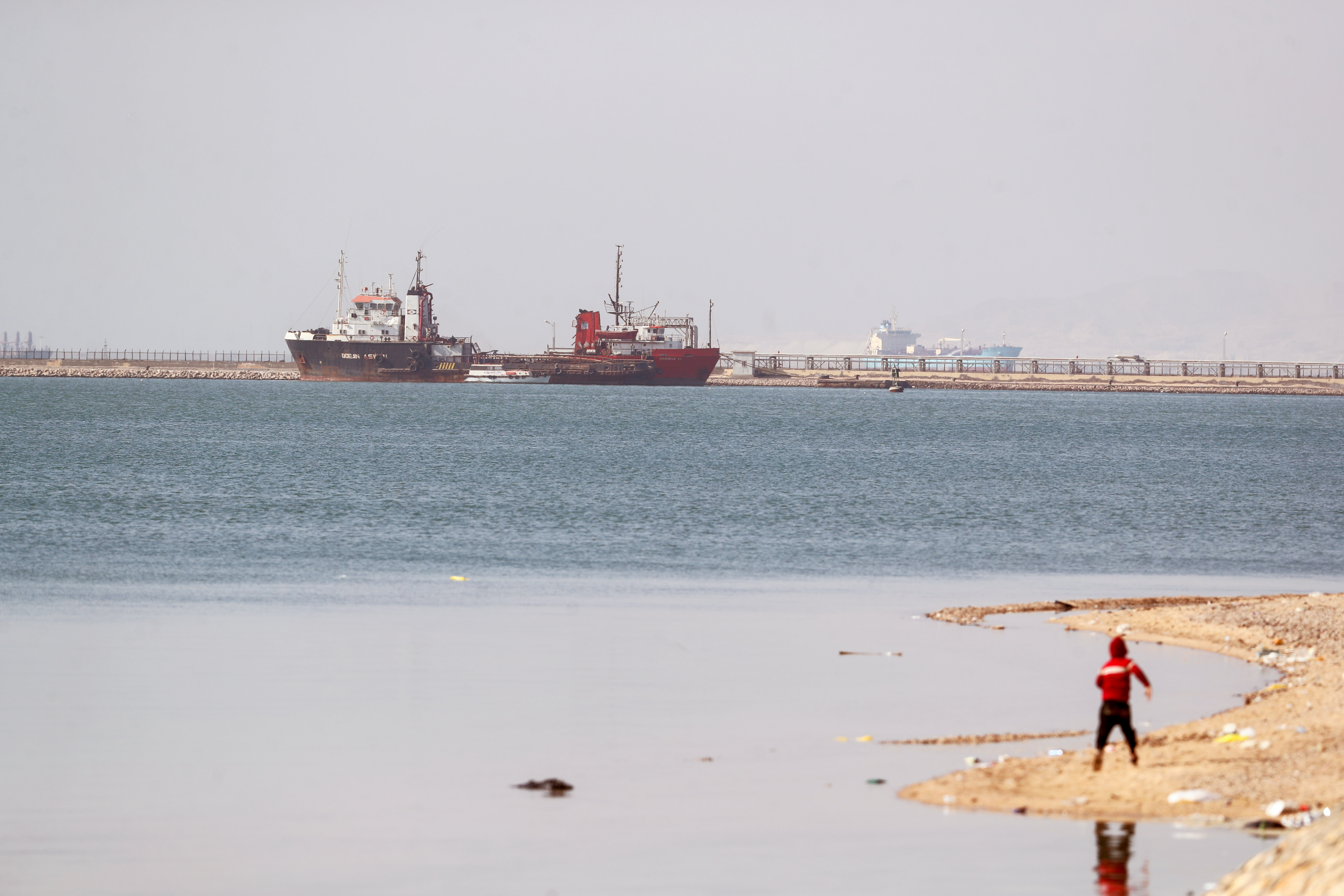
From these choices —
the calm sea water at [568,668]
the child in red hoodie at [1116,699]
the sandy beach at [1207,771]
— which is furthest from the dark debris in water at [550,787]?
the child in red hoodie at [1116,699]

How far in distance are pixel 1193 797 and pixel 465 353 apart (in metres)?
169

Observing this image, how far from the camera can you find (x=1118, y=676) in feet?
45.9

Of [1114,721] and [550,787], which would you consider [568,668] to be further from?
[1114,721]

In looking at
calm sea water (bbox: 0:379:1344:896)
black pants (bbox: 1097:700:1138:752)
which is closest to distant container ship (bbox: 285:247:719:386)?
calm sea water (bbox: 0:379:1344:896)

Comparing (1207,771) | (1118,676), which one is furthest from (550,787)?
(1207,771)

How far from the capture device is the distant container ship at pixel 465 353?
164000 millimetres

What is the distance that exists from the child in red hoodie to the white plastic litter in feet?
3.10

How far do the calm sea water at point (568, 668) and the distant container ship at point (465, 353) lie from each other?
355ft

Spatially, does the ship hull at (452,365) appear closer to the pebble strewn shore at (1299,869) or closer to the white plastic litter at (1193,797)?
the white plastic litter at (1193,797)

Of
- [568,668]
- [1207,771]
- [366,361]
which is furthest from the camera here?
[366,361]

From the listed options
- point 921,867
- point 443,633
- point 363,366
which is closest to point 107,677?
point 443,633

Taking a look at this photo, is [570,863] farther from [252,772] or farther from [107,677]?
[107,677]

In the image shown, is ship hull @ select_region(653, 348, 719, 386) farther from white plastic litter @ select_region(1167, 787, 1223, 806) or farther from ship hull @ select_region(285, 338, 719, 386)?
white plastic litter @ select_region(1167, 787, 1223, 806)

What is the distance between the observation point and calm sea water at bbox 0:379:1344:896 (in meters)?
11.9
